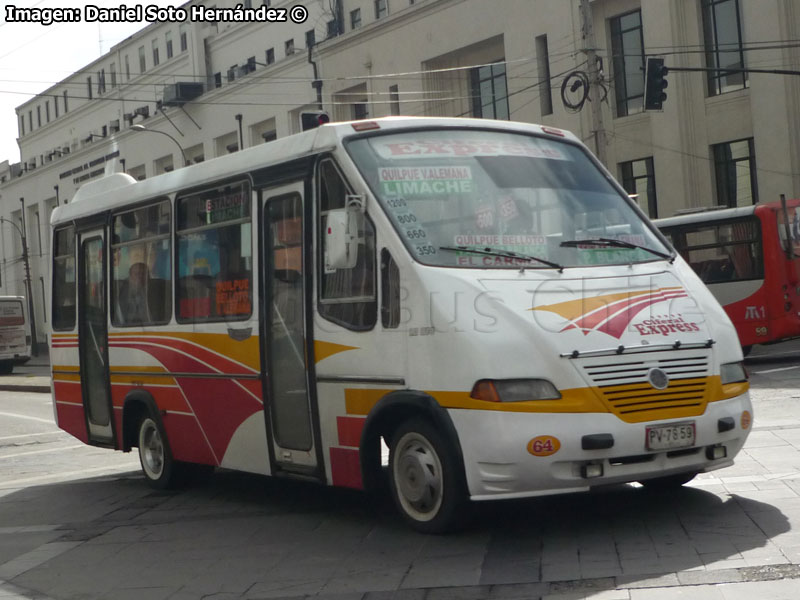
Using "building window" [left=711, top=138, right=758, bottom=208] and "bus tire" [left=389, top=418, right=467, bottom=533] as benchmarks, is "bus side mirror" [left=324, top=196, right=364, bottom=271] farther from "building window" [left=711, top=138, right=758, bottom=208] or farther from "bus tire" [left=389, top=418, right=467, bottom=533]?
"building window" [left=711, top=138, right=758, bottom=208]

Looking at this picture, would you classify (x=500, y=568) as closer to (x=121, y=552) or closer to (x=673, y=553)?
(x=673, y=553)

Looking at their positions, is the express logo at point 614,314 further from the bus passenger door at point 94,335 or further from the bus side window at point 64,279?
the bus side window at point 64,279

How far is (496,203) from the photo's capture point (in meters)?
7.64

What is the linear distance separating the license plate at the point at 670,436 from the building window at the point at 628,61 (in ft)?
93.0

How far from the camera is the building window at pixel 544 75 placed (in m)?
37.2

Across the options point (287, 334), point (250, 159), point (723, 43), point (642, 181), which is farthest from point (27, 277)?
point (287, 334)

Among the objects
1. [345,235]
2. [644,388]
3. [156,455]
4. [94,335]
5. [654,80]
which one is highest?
[654,80]

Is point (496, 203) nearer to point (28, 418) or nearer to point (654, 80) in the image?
point (28, 418)

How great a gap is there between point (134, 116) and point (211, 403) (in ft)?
190

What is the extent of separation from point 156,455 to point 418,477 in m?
4.34

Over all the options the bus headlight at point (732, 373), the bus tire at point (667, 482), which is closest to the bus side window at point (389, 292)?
the bus headlight at point (732, 373)

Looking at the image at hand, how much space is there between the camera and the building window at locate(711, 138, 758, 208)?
3139 cm

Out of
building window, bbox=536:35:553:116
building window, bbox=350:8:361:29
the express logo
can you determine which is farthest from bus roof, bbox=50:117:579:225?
building window, bbox=350:8:361:29

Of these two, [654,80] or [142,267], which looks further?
[654,80]
